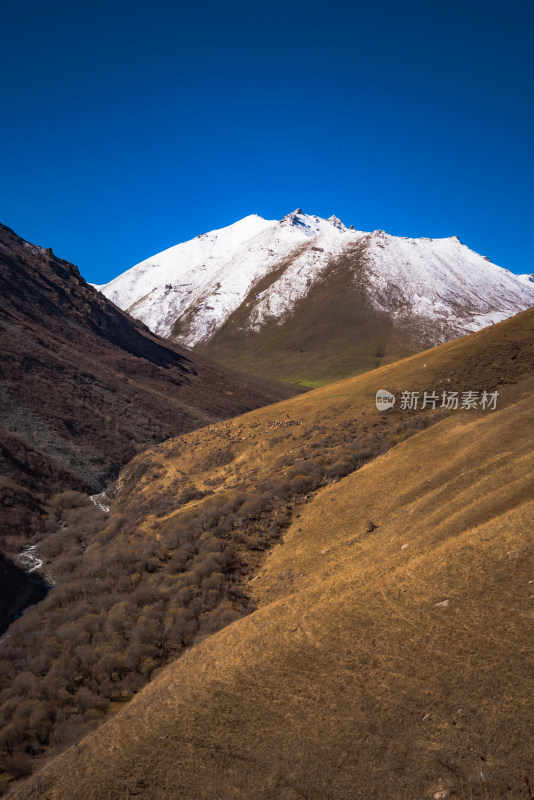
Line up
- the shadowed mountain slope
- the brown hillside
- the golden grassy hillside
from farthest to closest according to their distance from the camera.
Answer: the shadowed mountain slope → the brown hillside → the golden grassy hillside

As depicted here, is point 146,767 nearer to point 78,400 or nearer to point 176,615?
point 176,615

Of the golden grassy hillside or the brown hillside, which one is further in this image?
the brown hillside

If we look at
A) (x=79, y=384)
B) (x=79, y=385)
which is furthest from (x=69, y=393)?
(x=79, y=384)

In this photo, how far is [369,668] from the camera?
39.4 feet

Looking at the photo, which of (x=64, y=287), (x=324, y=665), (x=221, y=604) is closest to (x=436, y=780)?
(x=324, y=665)

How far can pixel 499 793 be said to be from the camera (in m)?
8.52

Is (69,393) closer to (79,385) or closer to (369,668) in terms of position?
(79,385)

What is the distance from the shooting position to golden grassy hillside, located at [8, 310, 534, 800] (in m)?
9.66

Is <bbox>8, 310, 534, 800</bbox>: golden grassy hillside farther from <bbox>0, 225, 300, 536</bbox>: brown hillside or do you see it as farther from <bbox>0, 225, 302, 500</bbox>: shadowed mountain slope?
<bbox>0, 225, 302, 500</bbox>: shadowed mountain slope

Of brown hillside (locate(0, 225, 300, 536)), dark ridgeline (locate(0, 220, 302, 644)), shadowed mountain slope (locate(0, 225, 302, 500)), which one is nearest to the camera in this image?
dark ridgeline (locate(0, 220, 302, 644))

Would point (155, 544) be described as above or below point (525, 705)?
below

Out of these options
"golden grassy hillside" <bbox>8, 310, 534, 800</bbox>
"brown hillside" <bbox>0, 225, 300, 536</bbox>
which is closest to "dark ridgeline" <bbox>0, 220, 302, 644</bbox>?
"brown hillside" <bbox>0, 225, 300, 536</bbox>

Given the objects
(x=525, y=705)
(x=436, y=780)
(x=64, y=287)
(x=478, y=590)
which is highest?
(x=64, y=287)

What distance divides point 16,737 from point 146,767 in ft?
24.2
